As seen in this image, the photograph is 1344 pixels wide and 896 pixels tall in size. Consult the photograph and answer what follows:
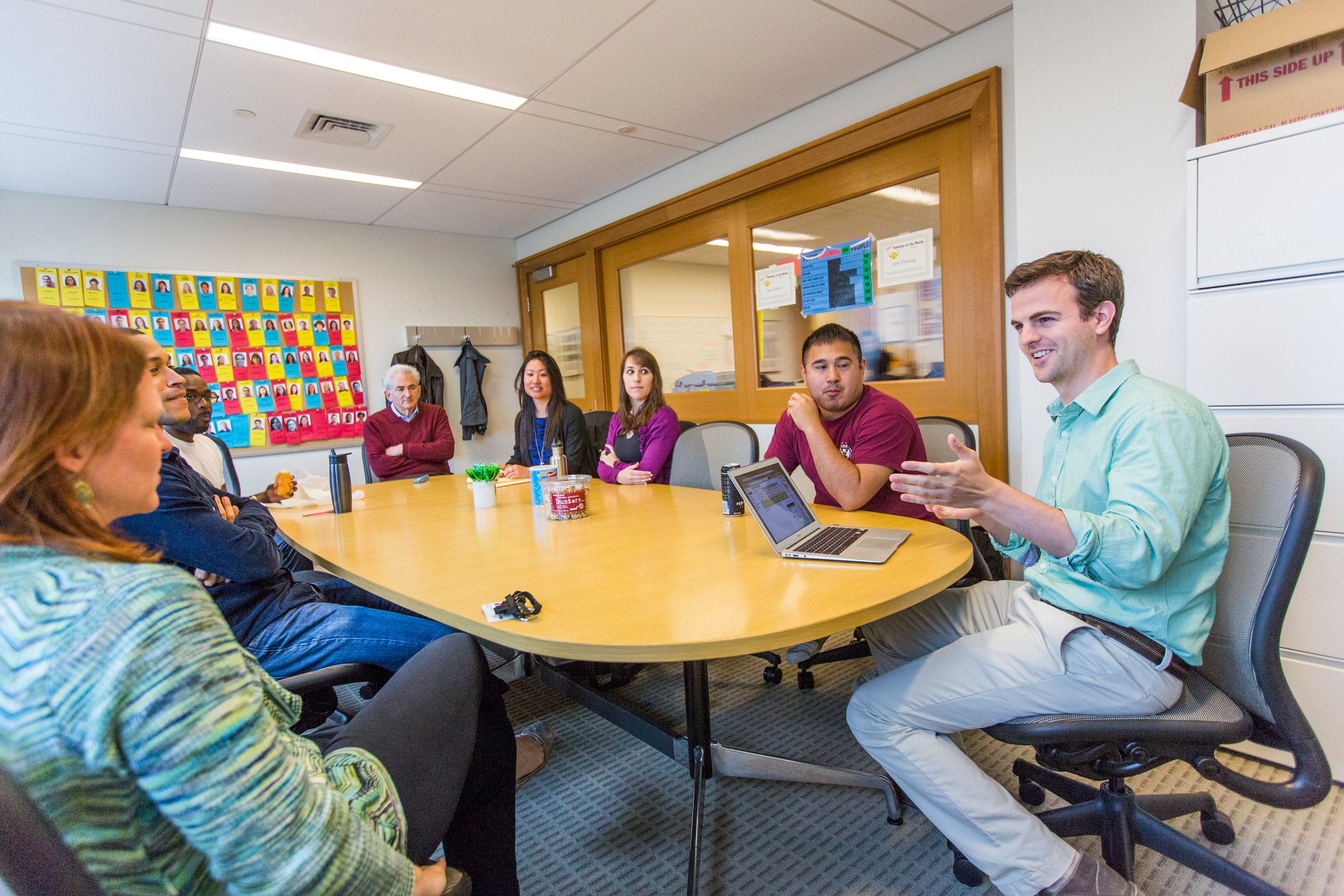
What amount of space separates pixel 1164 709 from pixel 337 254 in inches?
213

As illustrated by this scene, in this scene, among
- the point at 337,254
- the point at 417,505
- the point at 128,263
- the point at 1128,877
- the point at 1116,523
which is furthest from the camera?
the point at 337,254

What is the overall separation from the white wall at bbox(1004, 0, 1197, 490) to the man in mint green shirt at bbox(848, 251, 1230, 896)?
0.93 m

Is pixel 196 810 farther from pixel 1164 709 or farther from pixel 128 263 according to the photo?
pixel 128 263

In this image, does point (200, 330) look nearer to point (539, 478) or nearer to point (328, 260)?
point (328, 260)

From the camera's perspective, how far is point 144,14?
2150 mm

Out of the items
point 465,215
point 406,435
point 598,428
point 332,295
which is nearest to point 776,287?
point 598,428

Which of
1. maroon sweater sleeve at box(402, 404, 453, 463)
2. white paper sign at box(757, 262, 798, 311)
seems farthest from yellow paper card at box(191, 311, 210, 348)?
white paper sign at box(757, 262, 798, 311)

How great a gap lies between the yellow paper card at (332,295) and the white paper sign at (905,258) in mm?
3962

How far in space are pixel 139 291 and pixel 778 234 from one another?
162 inches

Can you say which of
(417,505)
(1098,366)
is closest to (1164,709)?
(1098,366)

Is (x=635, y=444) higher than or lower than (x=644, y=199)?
lower

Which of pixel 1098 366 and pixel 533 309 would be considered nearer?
pixel 1098 366

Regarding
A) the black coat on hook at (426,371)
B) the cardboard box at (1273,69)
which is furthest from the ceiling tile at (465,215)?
the cardboard box at (1273,69)

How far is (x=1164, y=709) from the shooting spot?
1.15 meters
